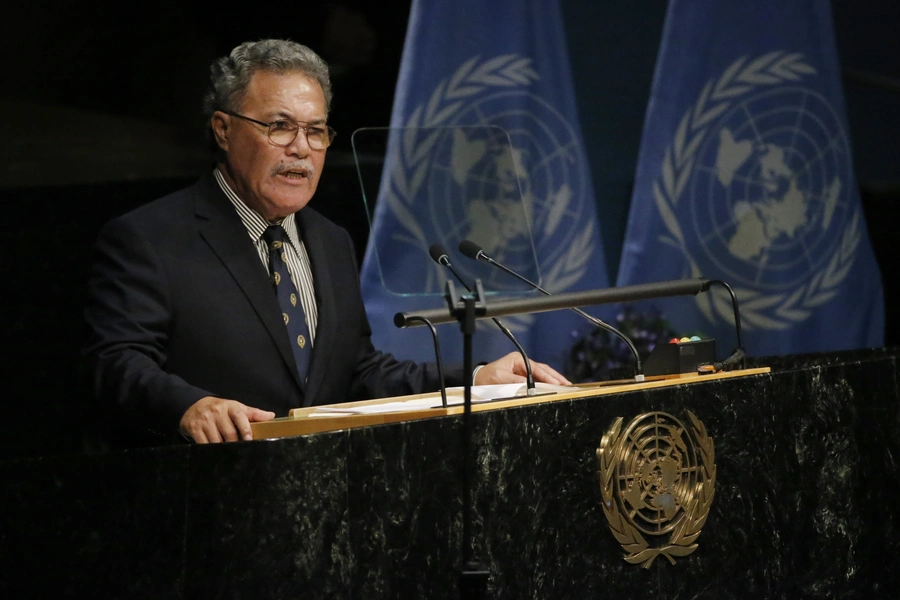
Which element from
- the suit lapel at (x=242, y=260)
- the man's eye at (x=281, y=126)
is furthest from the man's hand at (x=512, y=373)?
the man's eye at (x=281, y=126)

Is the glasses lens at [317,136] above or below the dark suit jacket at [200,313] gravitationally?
above

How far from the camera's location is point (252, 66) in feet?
9.42

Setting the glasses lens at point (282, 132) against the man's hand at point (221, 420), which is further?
the glasses lens at point (282, 132)

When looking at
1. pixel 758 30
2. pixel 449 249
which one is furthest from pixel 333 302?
pixel 758 30

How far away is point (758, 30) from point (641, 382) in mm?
2591

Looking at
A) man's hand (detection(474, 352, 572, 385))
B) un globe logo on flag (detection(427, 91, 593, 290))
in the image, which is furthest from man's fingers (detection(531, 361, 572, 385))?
un globe logo on flag (detection(427, 91, 593, 290))

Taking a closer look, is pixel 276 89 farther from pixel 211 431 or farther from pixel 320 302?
pixel 211 431

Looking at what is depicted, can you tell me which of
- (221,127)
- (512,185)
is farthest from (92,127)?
(512,185)

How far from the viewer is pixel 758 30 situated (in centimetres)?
423

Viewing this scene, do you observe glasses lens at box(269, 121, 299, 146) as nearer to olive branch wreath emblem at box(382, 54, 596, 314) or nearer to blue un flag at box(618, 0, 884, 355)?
olive branch wreath emblem at box(382, 54, 596, 314)

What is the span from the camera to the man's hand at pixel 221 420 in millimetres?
1878

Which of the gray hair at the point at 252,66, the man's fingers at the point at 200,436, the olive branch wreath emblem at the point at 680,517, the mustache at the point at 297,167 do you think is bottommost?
the olive branch wreath emblem at the point at 680,517

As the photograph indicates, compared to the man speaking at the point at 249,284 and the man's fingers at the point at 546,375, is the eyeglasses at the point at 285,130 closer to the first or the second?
the man speaking at the point at 249,284

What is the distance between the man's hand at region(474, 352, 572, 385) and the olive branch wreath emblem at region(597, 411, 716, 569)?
0.44 meters
